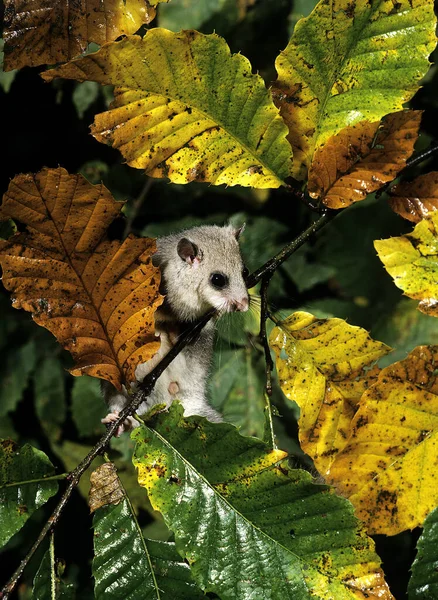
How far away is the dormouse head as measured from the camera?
1854 millimetres

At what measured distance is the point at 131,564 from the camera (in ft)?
3.80

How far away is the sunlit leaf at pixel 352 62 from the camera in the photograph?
41.6 inches

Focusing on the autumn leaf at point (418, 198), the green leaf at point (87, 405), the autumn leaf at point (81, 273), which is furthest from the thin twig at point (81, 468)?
the green leaf at point (87, 405)

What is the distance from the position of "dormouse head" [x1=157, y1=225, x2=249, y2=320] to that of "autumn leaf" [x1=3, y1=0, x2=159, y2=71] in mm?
826

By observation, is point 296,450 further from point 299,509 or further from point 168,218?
point 299,509

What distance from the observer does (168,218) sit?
248 centimetres

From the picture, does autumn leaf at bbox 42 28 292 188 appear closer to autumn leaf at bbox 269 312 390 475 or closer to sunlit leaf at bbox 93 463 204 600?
autumn leaf at bbox 269 312 390 475

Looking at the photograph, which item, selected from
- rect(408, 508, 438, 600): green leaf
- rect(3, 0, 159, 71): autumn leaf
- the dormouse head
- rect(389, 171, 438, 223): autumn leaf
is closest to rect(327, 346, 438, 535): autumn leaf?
rect(408, 508, 438, 600): green leaf

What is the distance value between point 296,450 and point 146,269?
4.08 ft

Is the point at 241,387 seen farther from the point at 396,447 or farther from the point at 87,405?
the point at 396,447

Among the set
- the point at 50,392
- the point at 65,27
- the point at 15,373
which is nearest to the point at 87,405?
the point at 50,392

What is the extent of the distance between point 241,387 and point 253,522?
112cm

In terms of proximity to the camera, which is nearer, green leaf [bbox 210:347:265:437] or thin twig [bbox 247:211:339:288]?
thin twig [bbox 247:211:339:288]

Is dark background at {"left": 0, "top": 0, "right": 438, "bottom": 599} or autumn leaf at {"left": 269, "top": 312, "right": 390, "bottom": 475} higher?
dark background at {"left": 0, "top": 0, "right": 438, "bottom": 599}
